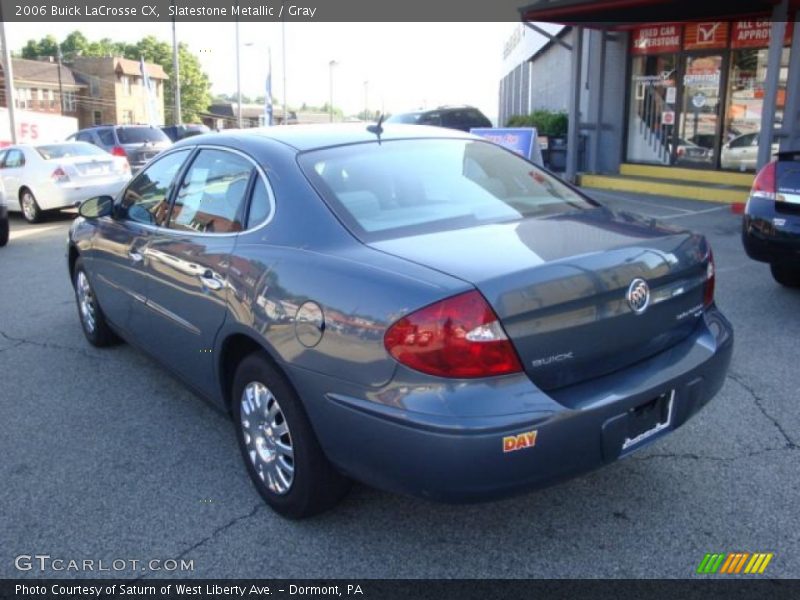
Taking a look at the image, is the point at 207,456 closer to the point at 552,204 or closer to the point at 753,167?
the point at 552,204

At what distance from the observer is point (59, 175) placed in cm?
1283

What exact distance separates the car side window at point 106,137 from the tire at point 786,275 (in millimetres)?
15863

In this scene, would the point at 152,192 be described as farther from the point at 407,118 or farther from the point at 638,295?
the point at 407,118

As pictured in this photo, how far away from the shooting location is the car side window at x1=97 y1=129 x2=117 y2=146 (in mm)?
18484

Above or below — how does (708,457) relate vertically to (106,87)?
below

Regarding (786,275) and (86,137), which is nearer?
(786,275)

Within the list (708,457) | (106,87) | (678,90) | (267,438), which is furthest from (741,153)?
(106,87)

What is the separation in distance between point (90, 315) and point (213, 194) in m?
2.24

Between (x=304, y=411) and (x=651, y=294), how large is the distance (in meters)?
1.42

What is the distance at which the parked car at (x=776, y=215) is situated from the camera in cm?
585

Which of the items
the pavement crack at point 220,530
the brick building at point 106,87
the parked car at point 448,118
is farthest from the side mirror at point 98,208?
the brick building at point 106,87

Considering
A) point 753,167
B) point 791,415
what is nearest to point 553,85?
point 753,167

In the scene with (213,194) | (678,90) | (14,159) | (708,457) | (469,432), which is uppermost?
(678,90)
